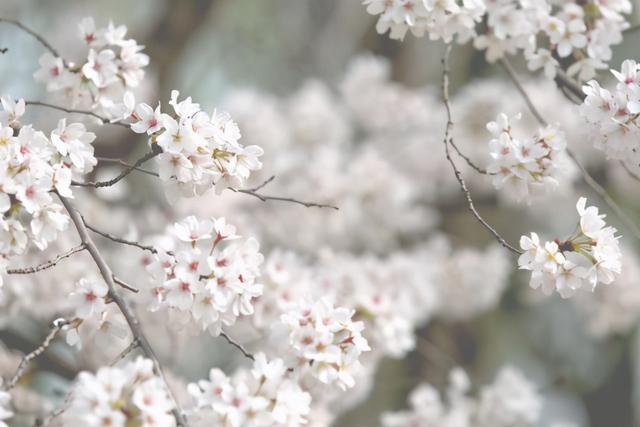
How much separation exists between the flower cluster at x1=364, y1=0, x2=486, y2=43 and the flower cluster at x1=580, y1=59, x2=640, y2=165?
45 centimetres

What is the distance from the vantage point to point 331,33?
7.00m

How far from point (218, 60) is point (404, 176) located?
1.54m

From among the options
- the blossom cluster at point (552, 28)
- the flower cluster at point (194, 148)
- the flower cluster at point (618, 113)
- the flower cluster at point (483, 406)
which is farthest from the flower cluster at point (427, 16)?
the flower cluster at point (483, 406)

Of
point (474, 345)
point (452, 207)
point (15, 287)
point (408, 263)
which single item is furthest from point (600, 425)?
point (15, 287)

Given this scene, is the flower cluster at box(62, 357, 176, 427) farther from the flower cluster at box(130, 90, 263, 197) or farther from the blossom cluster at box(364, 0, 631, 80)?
the blossom cluster at box(364, 0, 631, 80)

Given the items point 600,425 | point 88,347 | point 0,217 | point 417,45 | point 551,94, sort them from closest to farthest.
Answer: point 0,217
point 88,347
point 551,94
point 600,425
point 417,45

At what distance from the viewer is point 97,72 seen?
7.86 ft

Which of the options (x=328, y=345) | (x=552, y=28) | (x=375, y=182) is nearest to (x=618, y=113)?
(x=552, y=28)

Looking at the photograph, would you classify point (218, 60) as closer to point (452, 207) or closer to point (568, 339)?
point (452, 207)

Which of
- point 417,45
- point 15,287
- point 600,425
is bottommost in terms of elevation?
point 600,425

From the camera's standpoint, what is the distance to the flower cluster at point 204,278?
1.93 meters

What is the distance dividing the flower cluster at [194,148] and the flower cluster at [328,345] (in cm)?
41

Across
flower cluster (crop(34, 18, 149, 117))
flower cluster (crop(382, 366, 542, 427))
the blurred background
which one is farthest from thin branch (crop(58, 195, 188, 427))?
flower cluster (crop(382, 366, 542, 427))

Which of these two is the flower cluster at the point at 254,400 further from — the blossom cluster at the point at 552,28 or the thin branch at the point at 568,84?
the thin branch at the point at 568,84
